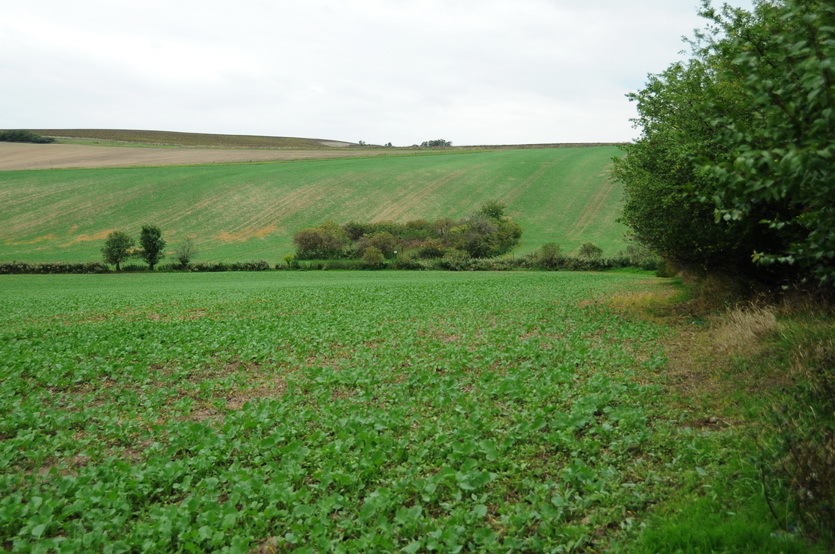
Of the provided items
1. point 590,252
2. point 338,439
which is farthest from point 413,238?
point 338,439

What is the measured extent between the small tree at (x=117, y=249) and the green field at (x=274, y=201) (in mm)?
4401

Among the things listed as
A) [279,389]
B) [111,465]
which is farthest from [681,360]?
[111,465]

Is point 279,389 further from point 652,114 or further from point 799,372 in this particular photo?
point 652,114

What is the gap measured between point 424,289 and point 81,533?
2907 cm

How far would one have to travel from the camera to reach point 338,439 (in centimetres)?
920

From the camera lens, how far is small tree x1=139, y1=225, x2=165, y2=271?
205 feet

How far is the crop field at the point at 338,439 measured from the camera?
21.5ft

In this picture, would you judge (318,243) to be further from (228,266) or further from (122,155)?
(122,155)

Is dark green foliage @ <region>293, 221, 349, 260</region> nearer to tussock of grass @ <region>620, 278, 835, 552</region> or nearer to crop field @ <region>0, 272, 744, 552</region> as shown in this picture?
crop field @ <region>0, 272, 744, 552</region>

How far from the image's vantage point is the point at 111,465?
8.45m

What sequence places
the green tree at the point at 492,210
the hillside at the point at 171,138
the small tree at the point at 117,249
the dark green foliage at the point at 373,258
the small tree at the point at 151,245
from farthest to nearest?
the hillside at the point at 171,138 → the green tree at the point at 492,210 → the dark green foliage at the point at 373,258 → the small tree at the point at 151,245 → the small tree at the point at 117,249

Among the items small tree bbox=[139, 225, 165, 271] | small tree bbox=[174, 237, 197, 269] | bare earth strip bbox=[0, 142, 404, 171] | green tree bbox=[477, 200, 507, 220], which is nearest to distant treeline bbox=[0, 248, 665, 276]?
small tree bbox=[174, 237, 197, 269]

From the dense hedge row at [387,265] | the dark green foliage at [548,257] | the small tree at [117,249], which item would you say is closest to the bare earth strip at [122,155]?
the small tree at [117,249]

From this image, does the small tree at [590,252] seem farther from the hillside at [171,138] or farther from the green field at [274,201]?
the hillside at [171,138]
